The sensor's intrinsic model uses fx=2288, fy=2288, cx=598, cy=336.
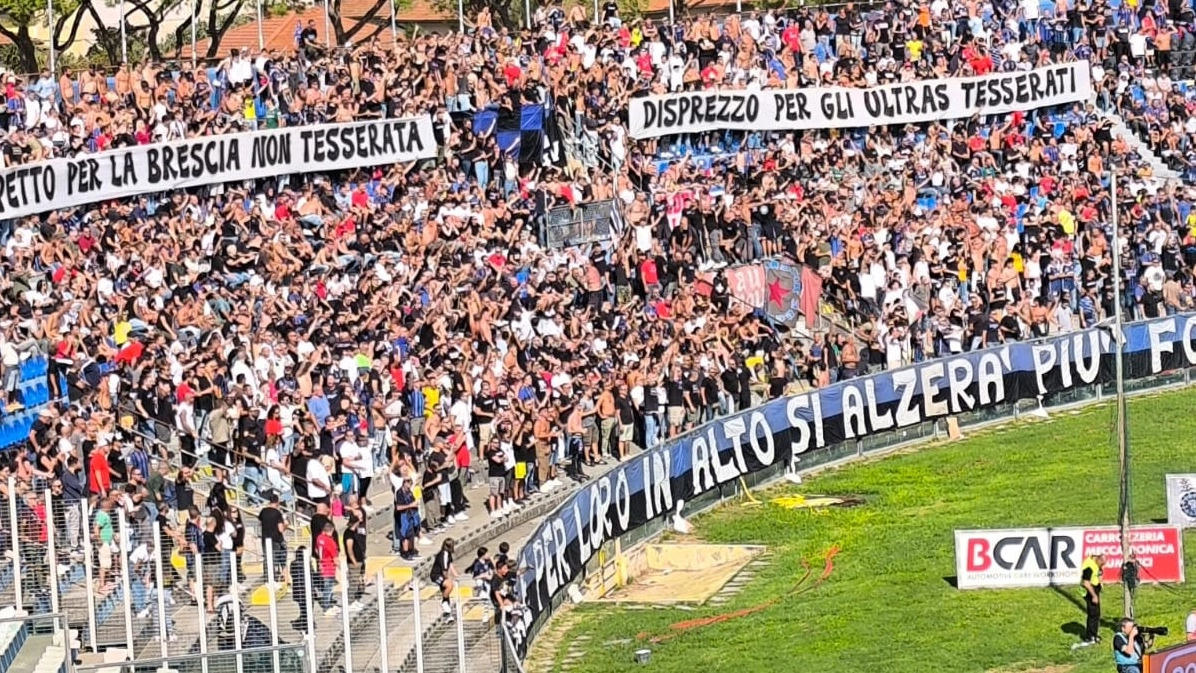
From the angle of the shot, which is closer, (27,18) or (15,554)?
(15,554)

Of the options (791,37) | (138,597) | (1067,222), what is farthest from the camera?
(791,37)

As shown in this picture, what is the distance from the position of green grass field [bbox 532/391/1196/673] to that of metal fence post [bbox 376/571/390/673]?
5579 millimetres

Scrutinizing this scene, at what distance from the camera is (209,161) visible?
40531mm

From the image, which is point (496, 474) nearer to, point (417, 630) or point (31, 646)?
point (417, 630)

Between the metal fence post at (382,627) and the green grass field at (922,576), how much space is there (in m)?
5.58

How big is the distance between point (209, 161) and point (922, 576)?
15.8 m

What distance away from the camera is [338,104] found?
43.2m

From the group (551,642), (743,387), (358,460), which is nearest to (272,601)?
(551,642)

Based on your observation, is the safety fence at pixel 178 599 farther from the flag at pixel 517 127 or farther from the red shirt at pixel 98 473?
the flag at pixel 517 127

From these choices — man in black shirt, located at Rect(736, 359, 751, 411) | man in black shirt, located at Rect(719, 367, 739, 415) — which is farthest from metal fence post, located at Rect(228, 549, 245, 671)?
man in black shirt, located at Rect(736, 359, 751, 411)

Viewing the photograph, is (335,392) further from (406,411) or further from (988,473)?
(988,473)

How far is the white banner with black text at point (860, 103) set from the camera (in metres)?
47.4

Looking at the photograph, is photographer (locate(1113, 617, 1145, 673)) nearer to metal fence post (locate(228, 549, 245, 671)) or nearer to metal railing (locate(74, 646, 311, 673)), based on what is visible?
metal railing (locate(74, 646, 311, 673))

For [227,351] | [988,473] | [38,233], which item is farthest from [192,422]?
[988,473]
